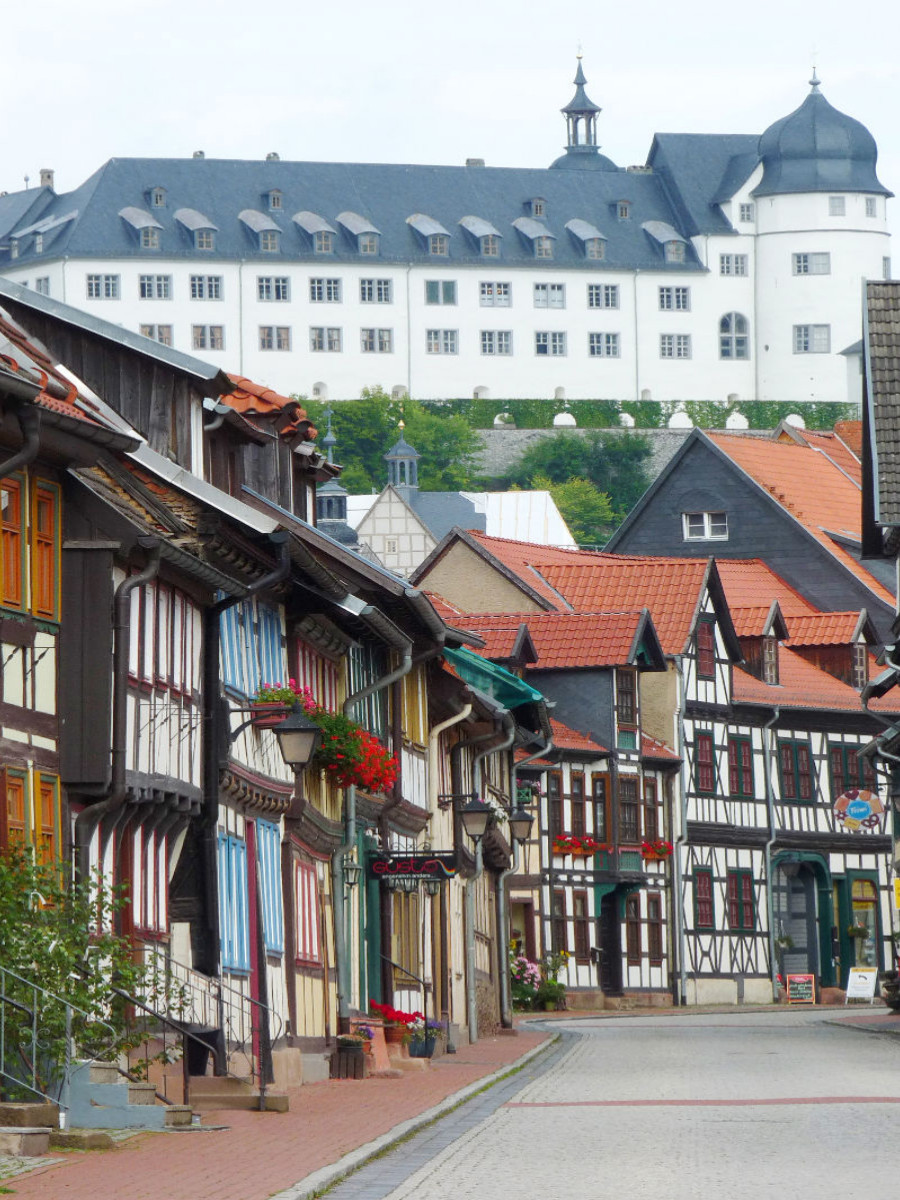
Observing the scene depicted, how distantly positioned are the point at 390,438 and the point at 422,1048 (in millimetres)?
101103

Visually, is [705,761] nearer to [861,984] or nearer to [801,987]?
[801,987]

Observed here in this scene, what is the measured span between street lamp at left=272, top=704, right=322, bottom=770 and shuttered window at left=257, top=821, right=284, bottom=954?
173 cm

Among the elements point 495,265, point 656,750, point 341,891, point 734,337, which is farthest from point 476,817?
point 734,337

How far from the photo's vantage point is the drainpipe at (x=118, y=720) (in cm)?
1769

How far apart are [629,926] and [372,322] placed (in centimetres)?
8528

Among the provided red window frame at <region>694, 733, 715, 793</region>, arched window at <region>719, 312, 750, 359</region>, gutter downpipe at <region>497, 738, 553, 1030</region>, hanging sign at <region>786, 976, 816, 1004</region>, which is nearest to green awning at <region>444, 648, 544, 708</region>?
gutter downpipe at <region>497, 738, 553, 1030</region>

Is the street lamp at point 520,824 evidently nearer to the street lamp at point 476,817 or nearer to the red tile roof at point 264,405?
the street lamp at point 476,817

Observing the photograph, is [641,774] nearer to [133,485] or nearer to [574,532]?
[133,485]

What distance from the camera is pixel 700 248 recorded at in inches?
5664

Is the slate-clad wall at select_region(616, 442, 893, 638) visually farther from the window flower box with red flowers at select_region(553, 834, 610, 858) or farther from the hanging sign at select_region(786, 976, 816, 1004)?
the window flower box with red flowers at select_region(553, 834, 610, 858)

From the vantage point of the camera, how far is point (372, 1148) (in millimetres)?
15992

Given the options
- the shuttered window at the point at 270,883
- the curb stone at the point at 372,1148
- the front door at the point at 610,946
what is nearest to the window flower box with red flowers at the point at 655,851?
the front door at the point at 610,946

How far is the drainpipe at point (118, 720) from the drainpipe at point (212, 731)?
2341 mm

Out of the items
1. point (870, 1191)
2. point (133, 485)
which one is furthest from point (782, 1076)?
point (870, 1191)
